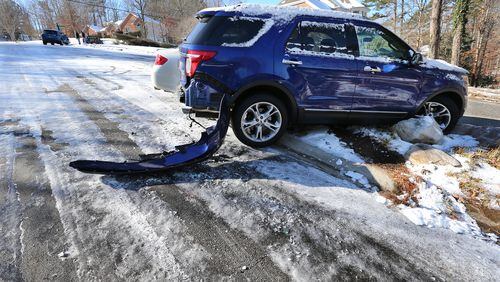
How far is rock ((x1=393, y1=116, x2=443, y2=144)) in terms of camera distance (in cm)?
470

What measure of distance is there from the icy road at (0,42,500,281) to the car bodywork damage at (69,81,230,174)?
11cm

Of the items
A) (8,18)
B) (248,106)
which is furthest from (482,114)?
(8,18)

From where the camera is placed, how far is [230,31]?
13.7ft

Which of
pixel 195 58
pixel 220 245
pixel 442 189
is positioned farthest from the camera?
pixel 195 58

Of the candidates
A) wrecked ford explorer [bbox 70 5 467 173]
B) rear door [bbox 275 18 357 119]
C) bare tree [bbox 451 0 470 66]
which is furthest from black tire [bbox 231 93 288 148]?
bare tree [bbox 451 0 470 66]

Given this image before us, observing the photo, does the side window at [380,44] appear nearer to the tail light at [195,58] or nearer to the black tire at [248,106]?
the black tire at [248,106]

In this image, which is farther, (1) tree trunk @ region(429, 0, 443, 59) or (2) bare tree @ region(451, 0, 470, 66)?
(2) bare tree @ region(451, 0, 470, 66)

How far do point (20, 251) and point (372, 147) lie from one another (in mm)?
4410

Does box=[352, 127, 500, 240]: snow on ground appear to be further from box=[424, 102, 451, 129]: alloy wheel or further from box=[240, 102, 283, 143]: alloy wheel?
box=[240, 102, 283, 143]: alloy wheel

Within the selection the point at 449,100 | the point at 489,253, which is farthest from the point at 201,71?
the point at 449,100

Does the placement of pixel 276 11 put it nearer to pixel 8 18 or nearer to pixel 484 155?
pixel 484 155

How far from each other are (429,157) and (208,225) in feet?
10.6

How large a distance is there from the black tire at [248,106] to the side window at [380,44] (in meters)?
1.54

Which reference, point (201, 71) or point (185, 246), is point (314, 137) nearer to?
point (201, 71)
